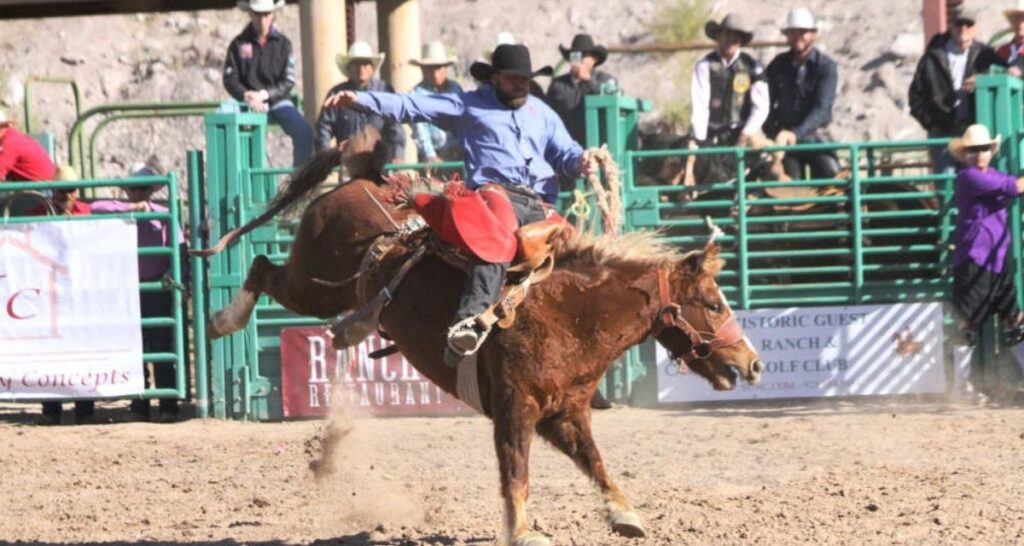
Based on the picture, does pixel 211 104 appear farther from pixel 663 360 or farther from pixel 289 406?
pixel 663 360

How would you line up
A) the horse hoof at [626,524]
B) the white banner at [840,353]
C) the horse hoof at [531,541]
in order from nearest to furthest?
the horse hoof at [531,541]
the horse hoof at [626,524]
the white banner at [840,353]

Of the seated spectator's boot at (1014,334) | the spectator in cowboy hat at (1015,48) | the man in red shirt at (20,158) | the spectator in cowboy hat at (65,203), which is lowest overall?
the seated spectator's boot at (1014,334)

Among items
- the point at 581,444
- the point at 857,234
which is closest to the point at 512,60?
the point at 581,444

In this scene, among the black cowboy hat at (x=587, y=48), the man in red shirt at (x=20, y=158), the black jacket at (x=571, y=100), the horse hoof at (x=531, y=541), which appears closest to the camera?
the horse hoof at (x=531, y=541)

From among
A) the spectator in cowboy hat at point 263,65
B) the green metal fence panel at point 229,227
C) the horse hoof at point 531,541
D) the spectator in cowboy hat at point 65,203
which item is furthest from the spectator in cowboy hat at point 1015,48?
the horse hoof at point 531,541

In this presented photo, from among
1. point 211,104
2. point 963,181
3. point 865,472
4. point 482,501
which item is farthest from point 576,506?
point 211,104

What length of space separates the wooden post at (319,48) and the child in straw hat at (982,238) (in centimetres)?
430

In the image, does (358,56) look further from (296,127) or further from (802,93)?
(802,93)

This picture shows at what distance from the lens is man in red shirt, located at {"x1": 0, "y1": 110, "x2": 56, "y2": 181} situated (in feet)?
35.6

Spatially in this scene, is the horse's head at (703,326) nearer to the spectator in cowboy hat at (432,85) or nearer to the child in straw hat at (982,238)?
the child in straw hat at (982,238)

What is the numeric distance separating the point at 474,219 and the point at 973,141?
4750 millimetres

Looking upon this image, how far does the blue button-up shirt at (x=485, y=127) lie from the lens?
707 centimetres

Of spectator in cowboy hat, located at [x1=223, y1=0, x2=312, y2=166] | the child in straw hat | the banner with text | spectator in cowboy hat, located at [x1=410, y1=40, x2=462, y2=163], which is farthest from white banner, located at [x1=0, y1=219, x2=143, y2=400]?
the child in straw hat

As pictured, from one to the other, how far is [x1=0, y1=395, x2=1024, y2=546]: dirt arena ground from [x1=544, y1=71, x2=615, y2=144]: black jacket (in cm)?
206
